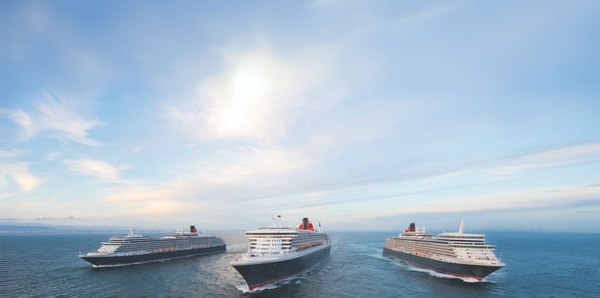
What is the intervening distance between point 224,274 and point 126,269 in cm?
3095

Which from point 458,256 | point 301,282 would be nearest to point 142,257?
point 301,282

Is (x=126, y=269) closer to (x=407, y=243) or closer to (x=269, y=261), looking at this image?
(x=269, y=261)

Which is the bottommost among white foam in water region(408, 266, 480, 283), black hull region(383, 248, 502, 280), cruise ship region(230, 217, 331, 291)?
white foam in water region(408, 266, 480, 283)

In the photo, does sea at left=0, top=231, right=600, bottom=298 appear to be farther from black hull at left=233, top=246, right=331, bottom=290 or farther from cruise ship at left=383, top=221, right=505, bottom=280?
cruise ship at left=383, top=221, right=505, bottom=280

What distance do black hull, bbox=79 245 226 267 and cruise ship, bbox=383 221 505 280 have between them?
85.5 m

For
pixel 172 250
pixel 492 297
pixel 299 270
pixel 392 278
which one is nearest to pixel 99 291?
pixel 299 270

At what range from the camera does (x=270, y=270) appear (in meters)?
59.1

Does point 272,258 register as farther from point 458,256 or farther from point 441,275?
point 458,256

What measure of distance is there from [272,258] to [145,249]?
62769mm

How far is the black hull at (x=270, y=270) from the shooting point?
54500mm

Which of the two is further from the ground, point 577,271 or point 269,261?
point 269,261

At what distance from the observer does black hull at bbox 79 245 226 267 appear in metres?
82.5

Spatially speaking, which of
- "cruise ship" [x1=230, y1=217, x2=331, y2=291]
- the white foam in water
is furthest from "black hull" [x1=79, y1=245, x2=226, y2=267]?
the white foam in water

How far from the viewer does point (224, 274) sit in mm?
74562
